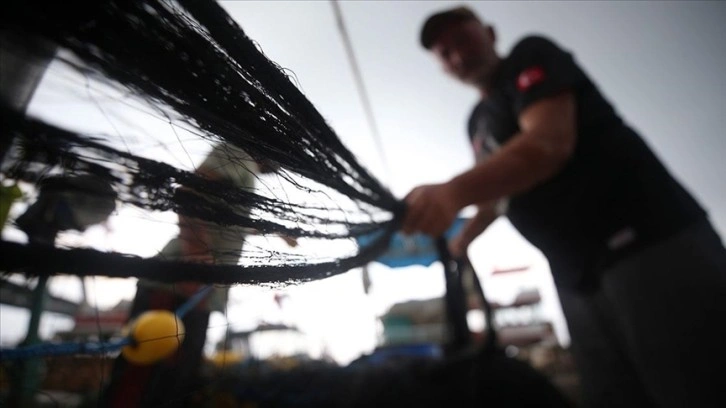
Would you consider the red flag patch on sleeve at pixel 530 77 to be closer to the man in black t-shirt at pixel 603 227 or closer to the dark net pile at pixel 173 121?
the man in black t-shirt at pixel 603 227

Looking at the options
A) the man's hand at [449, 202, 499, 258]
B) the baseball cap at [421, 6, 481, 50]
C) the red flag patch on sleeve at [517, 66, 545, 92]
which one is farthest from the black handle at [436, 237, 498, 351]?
the baseball cap at [421, 6, 481, 50]

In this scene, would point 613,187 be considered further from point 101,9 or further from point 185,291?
point 185,291

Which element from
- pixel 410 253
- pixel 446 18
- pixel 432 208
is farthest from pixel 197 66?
pixel 410 253

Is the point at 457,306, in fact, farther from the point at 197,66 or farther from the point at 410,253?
the point at 197,66

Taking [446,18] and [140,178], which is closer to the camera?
[140,178]

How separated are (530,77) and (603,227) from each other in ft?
1.42

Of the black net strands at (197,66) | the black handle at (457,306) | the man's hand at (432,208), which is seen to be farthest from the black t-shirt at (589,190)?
the black net strands at (197,66)

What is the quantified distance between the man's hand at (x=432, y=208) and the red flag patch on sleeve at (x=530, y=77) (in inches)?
15.7

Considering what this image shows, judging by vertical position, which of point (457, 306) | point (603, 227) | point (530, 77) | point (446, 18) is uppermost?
point (446, 18)

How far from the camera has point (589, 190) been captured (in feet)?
2.58

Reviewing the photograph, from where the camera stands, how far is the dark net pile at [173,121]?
0.27 m

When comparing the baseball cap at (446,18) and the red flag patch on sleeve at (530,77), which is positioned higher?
the baseball cap at (446,18)

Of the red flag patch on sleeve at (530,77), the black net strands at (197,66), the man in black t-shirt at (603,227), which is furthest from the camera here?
the red flag patch on sleeve at (530,77)

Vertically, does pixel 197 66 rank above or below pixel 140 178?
above
